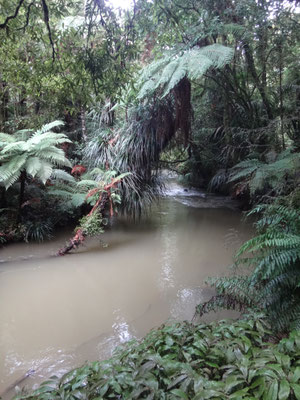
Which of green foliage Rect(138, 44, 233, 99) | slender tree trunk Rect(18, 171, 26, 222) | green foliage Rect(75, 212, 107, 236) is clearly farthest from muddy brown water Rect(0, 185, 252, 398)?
green foliage Rect(138, 44, 233, 99)

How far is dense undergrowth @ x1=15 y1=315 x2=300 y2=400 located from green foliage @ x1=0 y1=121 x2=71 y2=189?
11.8 feet

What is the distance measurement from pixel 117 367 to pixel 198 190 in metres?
9.01

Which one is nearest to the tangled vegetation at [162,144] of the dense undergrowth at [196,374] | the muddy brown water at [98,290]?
Answer: the dense undergrowth at [196,374]

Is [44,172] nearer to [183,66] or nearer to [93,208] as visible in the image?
[93,208]

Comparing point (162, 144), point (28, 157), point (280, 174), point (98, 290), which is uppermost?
point (162, 144)

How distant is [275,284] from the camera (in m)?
2.35

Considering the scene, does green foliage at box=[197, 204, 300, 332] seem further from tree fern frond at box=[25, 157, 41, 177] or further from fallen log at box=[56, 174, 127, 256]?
tree fern frond at box=[25, 157, 41, 177]

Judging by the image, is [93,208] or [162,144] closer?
[93,208]

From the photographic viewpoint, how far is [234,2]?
5.91m

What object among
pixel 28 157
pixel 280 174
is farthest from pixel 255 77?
pixel 28 157

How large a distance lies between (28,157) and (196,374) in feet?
14.4

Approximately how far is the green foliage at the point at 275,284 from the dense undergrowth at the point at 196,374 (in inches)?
30.8

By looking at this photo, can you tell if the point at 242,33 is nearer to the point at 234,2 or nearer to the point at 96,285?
the point at 234,2

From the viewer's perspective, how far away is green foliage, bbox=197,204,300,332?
7.34 ft
